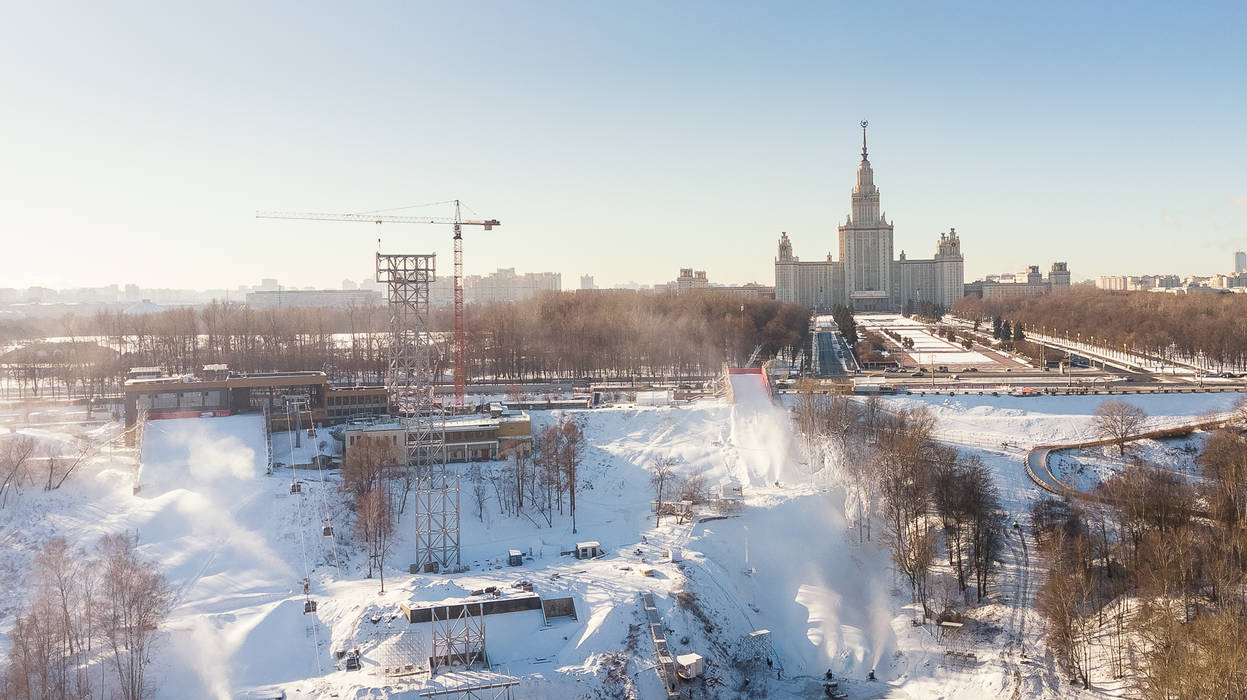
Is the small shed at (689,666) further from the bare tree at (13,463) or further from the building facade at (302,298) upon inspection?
the building facade at (302,298)

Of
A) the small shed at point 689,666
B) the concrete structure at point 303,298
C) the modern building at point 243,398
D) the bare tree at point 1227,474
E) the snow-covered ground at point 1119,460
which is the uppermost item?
the concrete structure at point 303,298

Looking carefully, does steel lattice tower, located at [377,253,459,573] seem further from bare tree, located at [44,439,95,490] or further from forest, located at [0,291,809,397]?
forest, located at [0,291,809,397]

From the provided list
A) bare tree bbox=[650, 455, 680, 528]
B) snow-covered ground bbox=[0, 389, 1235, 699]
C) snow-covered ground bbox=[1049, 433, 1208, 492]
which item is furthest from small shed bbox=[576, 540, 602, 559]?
snow-covered ground bbox=[1049, 433, 1208, 492]

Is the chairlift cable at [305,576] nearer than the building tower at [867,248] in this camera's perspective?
Yes

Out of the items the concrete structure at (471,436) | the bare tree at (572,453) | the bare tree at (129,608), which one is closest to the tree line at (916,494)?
the bare tree at (572,453)

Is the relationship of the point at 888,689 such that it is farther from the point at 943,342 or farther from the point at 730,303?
the point at 943,342

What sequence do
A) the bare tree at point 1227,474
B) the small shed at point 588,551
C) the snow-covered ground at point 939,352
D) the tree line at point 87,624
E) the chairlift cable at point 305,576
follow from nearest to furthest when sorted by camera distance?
the tree line at point 87,624, the chairlift cable at point 305,576, the bare tree at point 1227,474, the small shed at point 588,551, the snow-covered ground at point 939,352

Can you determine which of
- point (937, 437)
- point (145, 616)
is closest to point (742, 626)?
point (145, 616)

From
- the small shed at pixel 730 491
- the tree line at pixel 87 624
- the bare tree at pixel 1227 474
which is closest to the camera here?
the tree line at pixel 87 624
